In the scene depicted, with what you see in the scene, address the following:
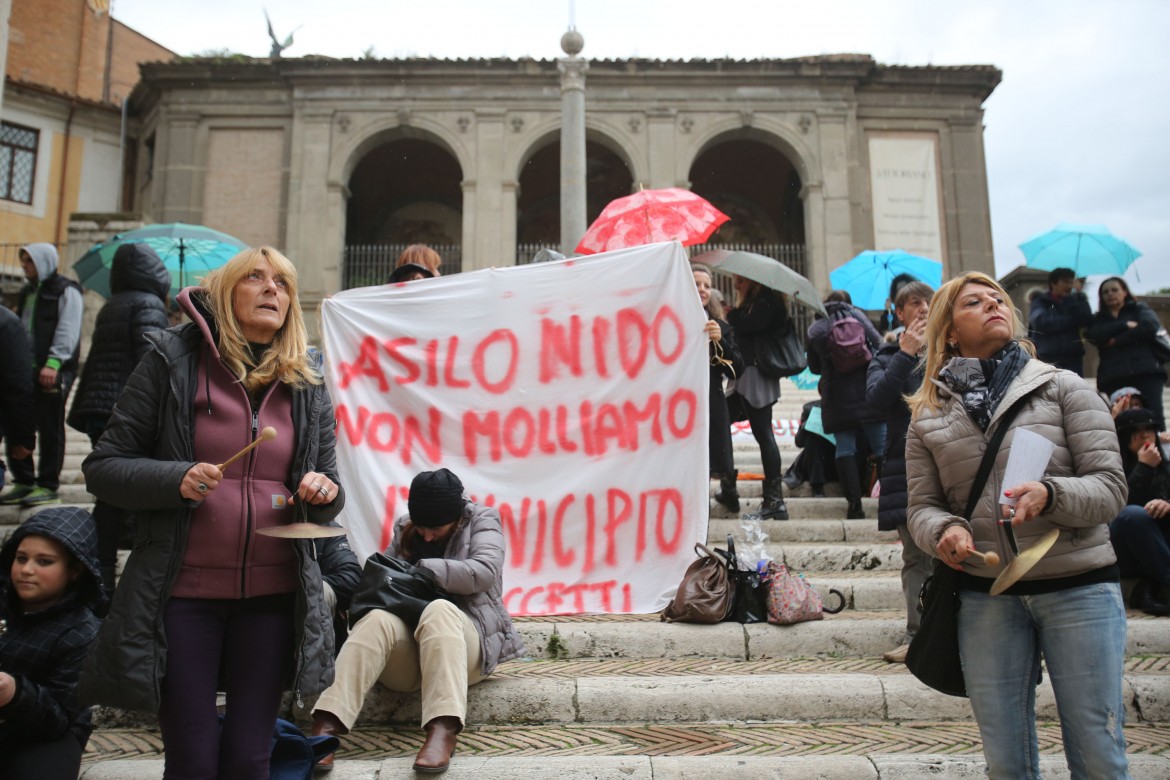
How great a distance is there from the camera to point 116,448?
98.7 inches

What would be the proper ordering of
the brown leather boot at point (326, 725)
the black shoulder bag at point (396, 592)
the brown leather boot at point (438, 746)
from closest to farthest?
the brown leather boot at point (438, 746), the brown leather boot at point (326, 725), the black shoulder bag at point (396, 592)

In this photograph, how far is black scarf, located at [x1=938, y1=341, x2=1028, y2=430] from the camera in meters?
2.72

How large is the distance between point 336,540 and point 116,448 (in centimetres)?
199

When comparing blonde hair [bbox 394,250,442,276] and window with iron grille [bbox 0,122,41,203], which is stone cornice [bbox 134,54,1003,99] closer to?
window with iron grille [bbox 0,122,41,203]

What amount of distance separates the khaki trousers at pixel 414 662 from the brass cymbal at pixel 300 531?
1390mm

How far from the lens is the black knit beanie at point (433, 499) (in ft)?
13.5

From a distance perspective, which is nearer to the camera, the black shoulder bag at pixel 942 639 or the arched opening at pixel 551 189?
the black shoulder bag at pixel 942 639

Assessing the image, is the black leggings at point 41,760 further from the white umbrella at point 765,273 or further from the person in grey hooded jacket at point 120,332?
the white umbrella at point 765,273

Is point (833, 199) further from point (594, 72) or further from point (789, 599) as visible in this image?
point (789, 599)

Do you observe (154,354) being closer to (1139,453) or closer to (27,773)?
(27,773)

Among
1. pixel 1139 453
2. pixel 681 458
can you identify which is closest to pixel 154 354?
pixel 681 458

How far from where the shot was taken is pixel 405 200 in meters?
23.4

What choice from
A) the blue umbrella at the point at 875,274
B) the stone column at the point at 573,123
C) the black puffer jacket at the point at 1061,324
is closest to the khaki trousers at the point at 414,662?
the stone column at the point at 573,123

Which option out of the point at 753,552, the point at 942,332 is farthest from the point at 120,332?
the point at 942,332
